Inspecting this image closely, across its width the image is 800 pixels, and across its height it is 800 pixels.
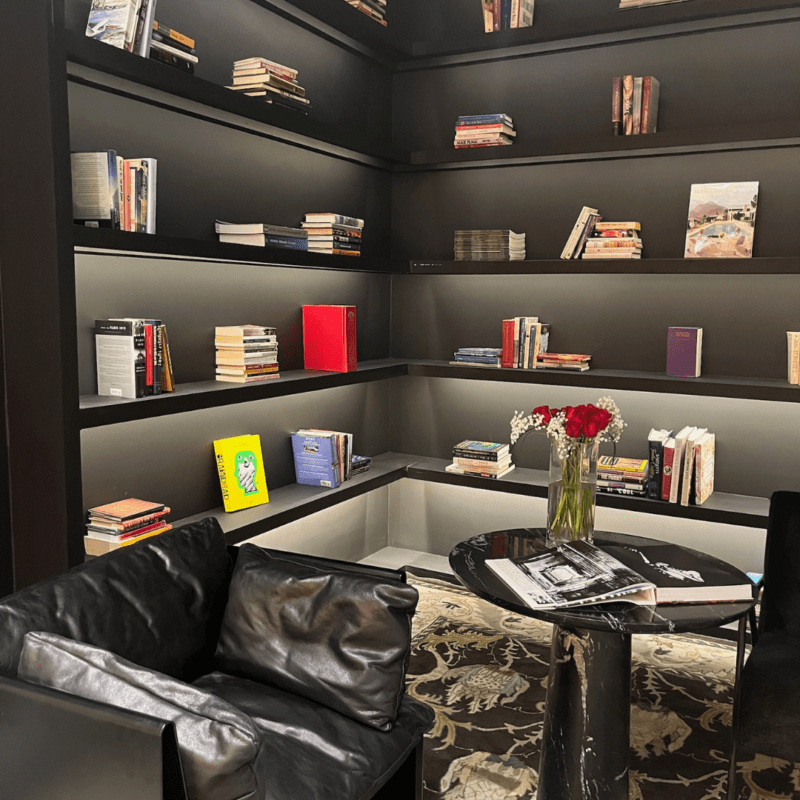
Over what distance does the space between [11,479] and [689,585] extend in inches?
81.2

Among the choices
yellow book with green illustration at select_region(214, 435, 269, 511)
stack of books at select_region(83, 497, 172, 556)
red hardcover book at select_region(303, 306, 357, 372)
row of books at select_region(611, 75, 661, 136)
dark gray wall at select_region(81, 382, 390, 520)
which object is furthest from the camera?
red hardcover book at select_region(303, 306, 357, 372)

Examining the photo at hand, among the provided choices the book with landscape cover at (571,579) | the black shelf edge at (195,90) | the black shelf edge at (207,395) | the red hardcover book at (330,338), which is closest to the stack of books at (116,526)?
the black shelf edge at (207,395)

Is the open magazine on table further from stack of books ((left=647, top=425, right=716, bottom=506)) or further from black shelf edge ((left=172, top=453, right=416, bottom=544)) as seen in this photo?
black shelf edge ((left=172, top=453, right=416, bottom=544))

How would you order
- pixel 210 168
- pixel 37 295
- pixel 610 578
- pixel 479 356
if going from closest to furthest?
pixel 610 578 → pixel 37 295 → pixel 210 168 → pixel 479 356

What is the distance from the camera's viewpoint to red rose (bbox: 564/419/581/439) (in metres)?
2.39

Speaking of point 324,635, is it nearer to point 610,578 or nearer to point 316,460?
point 610,578

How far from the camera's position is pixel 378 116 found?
4.18 metres

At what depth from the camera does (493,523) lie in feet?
13.9

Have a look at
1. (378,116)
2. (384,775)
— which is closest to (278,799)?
(384,775)

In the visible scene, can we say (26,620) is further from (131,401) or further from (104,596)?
(131,401)

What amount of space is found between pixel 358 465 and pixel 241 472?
2.37 ft

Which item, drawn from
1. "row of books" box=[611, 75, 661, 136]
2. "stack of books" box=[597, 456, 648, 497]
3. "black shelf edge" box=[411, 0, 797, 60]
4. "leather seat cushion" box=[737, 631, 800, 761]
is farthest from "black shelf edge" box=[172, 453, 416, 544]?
"black shelf edge" box=[411, 0, 797, 60]

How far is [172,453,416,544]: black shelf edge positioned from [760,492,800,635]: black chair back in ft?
5.84

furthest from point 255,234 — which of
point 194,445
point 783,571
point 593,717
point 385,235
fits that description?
point 783,571
